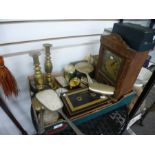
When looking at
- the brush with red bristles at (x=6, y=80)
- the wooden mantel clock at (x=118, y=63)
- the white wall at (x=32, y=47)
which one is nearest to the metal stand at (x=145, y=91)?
the wooden mantel clock at (x=118, y=63)

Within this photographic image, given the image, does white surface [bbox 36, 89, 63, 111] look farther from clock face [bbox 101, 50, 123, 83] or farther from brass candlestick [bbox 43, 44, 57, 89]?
clock face [bbox 101, 50, 123, 83]

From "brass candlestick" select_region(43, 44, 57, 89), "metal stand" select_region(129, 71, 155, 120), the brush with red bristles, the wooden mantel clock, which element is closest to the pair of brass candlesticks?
"brass candlestick" select_region(43, 44, 57, 89)

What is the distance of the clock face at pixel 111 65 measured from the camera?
55cm

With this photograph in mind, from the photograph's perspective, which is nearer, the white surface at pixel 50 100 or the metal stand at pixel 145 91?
the white surface at pixel 50 100

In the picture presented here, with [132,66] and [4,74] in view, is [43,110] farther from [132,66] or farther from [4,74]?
[132,66]

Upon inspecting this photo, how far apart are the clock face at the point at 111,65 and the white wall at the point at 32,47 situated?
0.21m

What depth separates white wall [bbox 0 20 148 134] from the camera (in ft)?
1.83

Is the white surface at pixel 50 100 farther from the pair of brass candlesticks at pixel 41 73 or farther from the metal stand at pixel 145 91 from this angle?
the metal stand at pixel 145 91

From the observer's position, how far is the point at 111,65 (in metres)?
0.60

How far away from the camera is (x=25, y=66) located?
0.67 meters

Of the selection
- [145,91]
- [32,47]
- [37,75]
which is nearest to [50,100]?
[37,75]

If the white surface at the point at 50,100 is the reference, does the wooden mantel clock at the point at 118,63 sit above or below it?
above

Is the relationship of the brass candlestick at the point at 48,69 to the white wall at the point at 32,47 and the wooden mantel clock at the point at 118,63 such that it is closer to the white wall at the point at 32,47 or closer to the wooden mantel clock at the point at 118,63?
the white wall at the point at 32,47
